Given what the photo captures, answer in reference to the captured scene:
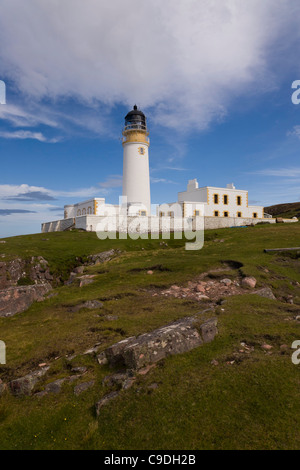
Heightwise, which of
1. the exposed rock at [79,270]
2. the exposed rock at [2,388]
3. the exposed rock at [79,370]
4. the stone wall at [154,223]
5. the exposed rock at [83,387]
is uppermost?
the stone wall at [154,223]

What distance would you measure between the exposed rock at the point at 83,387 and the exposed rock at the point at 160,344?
47.0 inches

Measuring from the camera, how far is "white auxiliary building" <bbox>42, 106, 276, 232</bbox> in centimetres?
5197

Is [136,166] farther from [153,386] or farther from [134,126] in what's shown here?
[153,386]

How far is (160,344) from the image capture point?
1038 centimetres

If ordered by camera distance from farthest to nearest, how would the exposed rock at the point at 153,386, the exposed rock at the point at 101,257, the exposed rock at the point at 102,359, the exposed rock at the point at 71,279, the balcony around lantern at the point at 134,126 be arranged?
the balcony around lantern at the point at 134,126
the exposed rock at the point at 101,257
the exposed rock at the point at 71,279
the exposed rock at the point at 102,359
the exposed rock at the point at 153,386

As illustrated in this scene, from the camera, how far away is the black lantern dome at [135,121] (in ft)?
181

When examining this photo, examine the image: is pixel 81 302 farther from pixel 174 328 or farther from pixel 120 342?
pixel 174 328

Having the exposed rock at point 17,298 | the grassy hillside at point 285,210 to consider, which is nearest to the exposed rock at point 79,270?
the exposed rock at point 17,298

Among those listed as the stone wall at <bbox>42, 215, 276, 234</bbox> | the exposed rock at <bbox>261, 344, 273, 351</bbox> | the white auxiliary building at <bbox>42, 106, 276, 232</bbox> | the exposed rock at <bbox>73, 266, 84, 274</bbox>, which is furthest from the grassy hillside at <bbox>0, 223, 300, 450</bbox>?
the white auxiliary building at <bbox>42, 106, 276, 232</bbox>

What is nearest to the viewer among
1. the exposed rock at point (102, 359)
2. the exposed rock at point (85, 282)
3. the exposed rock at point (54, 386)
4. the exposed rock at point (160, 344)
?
the exposed rock at point (54, 386)

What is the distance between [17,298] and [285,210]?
403 ft

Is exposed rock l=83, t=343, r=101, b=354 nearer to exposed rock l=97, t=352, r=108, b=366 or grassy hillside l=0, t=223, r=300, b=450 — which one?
grassy hillside l=0, t=223, r=300, b=450

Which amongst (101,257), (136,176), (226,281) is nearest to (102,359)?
(226,281)

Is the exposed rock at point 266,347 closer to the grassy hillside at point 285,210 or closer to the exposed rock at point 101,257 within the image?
the exposed rock at point 101,257
